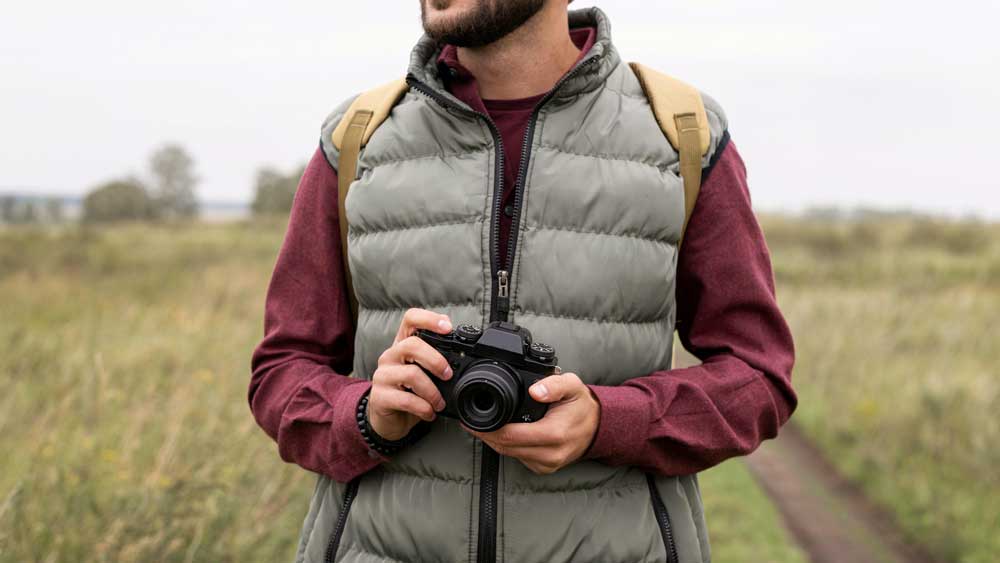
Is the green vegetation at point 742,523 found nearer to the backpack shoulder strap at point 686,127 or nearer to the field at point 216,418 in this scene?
the field at point 216,418

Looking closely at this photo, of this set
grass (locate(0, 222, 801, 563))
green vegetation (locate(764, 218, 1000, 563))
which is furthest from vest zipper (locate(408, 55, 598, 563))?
green vegetation (locate(764, 218, 1000, 563))

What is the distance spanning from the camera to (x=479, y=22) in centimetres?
179

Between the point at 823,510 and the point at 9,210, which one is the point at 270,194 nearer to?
the point at 9,210

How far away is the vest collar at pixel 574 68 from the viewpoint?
69.9 inches

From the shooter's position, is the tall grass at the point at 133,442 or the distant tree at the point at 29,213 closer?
the tall grass at the point at 133,442

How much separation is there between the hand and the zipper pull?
0.72ft

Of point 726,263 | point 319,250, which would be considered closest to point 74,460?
point 319,250

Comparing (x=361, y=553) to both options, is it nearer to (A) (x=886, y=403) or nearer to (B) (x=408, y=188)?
(B) (x=408, y=188)

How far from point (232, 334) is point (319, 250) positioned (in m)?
6.32

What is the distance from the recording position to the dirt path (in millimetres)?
5355

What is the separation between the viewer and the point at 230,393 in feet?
18.6

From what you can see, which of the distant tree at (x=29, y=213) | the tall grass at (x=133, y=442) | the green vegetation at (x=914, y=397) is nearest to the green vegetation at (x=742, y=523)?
the green vegetation at (x=914, y=397)

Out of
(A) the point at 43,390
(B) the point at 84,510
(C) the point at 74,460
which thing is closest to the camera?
(B) the point at 84,510

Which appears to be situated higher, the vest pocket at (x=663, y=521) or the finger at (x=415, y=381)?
the finger at (x=415, y=381)
